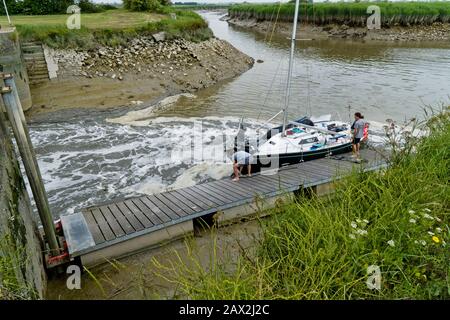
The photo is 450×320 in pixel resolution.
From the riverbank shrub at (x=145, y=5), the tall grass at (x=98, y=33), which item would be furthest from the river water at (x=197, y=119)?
the riverbank shrub at (x=145, y=5)

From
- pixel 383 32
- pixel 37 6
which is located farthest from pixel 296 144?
pixel 383 32

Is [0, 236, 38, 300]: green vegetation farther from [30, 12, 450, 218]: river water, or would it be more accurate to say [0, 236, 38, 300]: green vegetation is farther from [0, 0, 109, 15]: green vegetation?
[0, 0, 109, 15]: green vegetation

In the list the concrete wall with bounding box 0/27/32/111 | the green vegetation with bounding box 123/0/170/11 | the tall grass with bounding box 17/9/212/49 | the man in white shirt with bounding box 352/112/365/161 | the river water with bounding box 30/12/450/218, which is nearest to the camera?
the man in white shirt with bounding box 352/112/365/161

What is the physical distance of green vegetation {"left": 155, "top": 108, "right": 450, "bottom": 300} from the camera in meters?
3.32

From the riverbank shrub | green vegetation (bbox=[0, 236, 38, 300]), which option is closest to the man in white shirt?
green vegetation (bbox=[0, 236, 38, 300])

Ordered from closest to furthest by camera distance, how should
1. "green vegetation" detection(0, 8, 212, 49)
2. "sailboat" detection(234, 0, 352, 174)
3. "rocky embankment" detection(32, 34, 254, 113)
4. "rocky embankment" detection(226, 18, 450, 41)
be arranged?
"sailboat" detection(234, 0, 352, 174), "rocky embankment" detection(32, 34, 254, 113), "green vegetation" detection(0, 8, 212, 49), "rocky embankment" detection(226, 18, 450, 41)

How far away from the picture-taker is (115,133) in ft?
50.1

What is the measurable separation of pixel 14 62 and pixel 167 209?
13772mm

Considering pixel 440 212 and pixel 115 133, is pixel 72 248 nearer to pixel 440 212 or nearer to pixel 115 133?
pixel 440 212

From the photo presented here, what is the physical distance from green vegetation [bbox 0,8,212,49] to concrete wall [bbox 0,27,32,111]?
336 centimetres

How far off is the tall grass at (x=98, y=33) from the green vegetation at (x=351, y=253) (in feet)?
67.5
